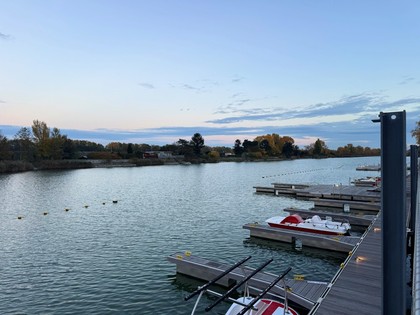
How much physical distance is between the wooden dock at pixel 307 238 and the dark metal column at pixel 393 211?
53.3 ft

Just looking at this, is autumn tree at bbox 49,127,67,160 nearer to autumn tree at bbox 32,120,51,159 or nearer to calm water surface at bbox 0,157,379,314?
autumn tree at bbox 32,120,51,159

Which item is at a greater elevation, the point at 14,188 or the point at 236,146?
the point at 236,146

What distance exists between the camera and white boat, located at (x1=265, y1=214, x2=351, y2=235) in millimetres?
22359

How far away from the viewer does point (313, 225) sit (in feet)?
76.2

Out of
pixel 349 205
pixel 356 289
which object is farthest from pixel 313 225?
pixel 349 205

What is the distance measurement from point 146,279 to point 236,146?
17849 cm

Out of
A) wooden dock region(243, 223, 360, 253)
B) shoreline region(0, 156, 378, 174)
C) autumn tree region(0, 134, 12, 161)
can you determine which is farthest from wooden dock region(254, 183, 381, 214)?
autumn tree region(0, 134, 12, 161)

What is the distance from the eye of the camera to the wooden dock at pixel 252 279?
40.9ft

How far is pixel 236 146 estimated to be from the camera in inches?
7613

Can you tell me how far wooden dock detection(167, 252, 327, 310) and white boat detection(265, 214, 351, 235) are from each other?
367 inches

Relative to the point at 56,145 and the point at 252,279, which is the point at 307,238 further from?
the point at 56,145

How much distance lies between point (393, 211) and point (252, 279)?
10577mm

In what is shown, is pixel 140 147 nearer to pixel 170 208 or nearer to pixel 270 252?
pixel 170 208

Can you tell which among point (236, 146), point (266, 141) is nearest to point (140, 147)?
point (236, 146)
